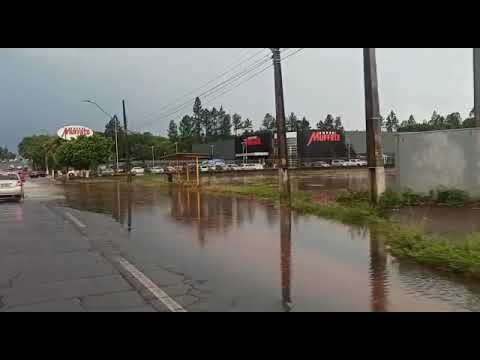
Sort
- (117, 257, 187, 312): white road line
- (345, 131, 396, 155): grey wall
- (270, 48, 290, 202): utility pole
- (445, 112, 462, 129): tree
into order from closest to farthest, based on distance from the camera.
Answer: (117, 257, 187, 312): white road line
(270, 48, 290, 202): utility pole
(345, 131, 396, 155): grey wall
(445, 112, 462, 129): tree

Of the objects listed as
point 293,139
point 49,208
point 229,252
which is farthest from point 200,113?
point 229,252

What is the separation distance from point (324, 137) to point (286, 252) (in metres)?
86.6

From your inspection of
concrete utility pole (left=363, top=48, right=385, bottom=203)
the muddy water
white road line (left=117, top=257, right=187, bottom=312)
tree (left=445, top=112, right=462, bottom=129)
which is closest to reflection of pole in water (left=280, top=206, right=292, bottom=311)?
the muddy water

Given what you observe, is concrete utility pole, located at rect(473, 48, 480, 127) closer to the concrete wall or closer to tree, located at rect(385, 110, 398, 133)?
the concrete wall

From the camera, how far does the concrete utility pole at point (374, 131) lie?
1464 cm

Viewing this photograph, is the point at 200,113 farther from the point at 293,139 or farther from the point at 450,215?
the point at 450,215

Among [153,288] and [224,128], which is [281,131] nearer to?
[153,288]

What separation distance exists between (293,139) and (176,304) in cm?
8714

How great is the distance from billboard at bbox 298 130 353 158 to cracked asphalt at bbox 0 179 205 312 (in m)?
81.4

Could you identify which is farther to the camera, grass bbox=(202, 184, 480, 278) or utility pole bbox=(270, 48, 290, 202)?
utility pole bbox=(270, 48, 290, 202)

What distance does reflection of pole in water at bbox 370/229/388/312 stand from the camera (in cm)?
588

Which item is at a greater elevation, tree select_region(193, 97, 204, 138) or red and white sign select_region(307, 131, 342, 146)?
tree select_region(193, 97, 204, 138)

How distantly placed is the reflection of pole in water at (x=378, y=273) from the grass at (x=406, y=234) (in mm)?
195

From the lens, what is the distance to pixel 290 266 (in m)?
8.06
